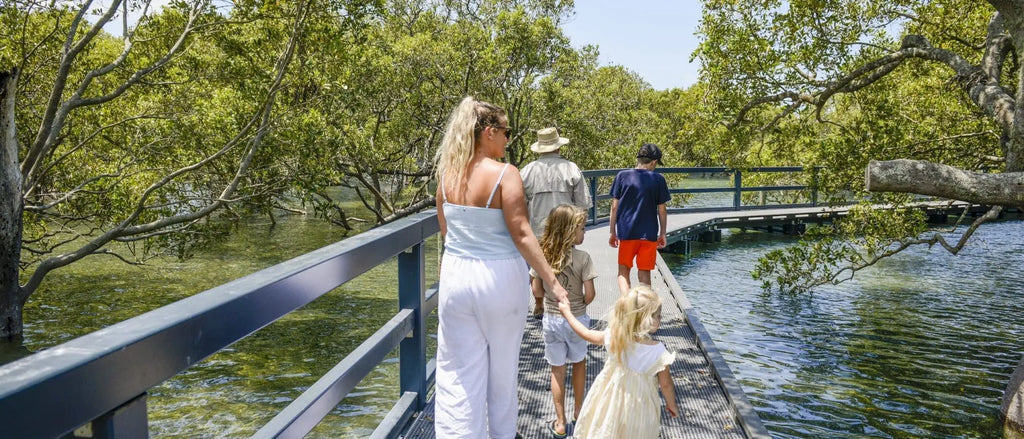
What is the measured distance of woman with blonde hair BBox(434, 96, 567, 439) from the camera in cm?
292

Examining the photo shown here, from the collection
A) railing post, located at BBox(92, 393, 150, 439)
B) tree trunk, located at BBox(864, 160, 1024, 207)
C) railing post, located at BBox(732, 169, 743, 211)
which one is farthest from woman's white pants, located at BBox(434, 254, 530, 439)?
railing post, located at BBox(732, 169, 743, 211)

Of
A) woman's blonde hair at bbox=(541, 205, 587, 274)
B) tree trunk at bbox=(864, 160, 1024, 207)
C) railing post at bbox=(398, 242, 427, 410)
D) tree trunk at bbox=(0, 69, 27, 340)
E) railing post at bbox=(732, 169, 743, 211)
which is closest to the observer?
railing post at bbox=(398, 242, 427, 410)

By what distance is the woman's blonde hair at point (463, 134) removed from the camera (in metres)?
2.94

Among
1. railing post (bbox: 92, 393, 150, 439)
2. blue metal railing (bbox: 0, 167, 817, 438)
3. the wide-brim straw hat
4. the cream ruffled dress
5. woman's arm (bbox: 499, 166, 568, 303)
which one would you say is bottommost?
the cream ruffled dress

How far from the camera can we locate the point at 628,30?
2452cm

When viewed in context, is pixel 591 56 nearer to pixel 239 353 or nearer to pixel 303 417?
pixel 239 353

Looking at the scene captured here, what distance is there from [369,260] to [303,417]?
0.87 metres

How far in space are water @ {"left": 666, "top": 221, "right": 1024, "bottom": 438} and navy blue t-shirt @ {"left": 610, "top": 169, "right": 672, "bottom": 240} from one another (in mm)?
2772

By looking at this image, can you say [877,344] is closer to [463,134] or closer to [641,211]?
[641,211]

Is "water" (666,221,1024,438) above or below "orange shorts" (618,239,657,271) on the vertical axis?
below

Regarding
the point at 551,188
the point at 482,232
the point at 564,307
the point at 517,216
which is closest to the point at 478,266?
the point at 482,232

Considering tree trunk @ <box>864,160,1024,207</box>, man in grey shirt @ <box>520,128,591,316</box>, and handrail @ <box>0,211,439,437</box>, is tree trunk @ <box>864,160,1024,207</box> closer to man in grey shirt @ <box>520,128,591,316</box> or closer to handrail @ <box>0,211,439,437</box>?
man in grey shirt @ <box>520,128,591,316</box>

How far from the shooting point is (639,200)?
6.15 metres

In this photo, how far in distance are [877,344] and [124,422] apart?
11.6m
